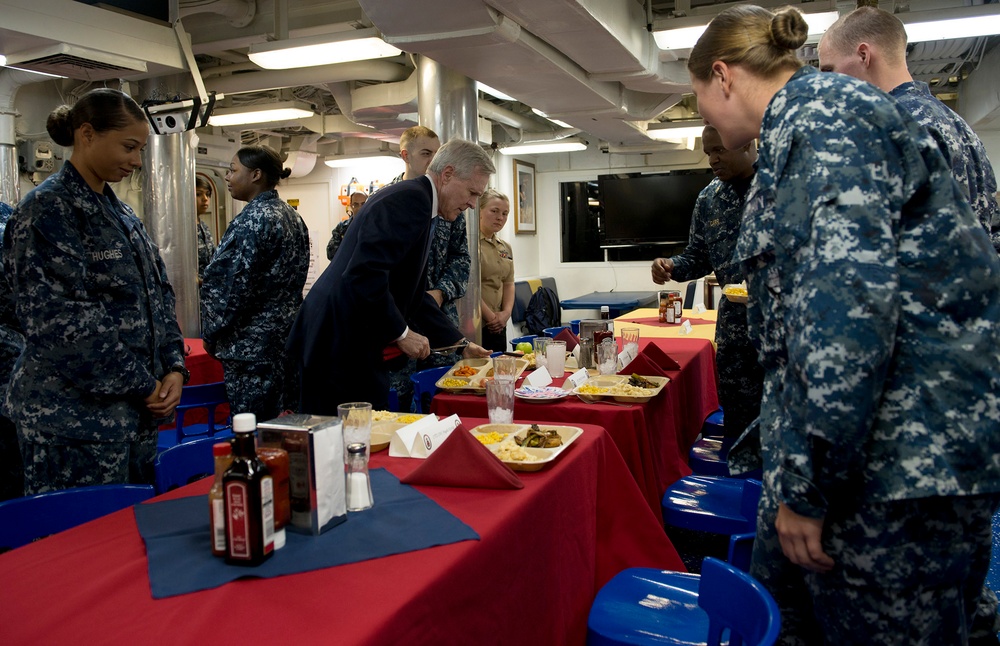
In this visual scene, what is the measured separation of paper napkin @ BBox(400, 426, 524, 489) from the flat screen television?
987cm

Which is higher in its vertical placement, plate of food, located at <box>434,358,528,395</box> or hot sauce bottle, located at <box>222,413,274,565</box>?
hot sauce bottle, located at <box>222,413,274,565</box>

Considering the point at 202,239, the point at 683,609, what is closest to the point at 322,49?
the point at 202,239

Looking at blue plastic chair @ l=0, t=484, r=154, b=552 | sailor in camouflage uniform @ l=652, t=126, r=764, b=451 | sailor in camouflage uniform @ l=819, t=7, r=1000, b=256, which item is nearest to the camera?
blue plastic chair @ l=0, t=484, r=154, b=552

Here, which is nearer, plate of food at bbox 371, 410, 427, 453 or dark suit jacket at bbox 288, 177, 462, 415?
plate of food at bbox 371, 410, 427, 453

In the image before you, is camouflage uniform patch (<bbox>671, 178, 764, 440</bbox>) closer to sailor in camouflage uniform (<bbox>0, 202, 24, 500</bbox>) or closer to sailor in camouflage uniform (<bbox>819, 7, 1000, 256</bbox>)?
sailor in camouflage uniform (<bbox>819, 7, 1000, 256</bbox>)

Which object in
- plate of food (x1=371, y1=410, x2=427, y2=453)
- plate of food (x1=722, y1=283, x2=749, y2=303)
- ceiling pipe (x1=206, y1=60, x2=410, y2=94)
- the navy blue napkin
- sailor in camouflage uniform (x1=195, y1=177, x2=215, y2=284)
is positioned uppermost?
ceiling pipe (x1=206, y1=60, x2=410, y2=94)

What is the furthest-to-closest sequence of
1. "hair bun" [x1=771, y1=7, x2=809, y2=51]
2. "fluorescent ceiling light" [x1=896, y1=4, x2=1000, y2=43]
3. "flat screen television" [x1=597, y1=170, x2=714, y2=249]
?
"flat screen television" [x1=597, y1=170, x2=714, y2=249] → "fluorescent ceiling light" [x1=896, y1=4, x2=1000, y2=43] → "hair bun" [x1=771, y1=7, x2=809, y2=51]

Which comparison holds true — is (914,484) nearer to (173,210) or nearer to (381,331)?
(381,331)

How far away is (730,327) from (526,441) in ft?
4.56

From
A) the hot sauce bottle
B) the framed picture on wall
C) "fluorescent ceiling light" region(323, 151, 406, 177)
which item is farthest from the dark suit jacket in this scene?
the framed picture on wall

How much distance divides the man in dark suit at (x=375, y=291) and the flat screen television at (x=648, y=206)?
8825 mm

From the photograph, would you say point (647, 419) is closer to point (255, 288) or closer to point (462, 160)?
point (462, 160)

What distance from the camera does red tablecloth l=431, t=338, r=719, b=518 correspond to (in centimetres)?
245

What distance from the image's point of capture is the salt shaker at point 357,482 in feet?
4.67
